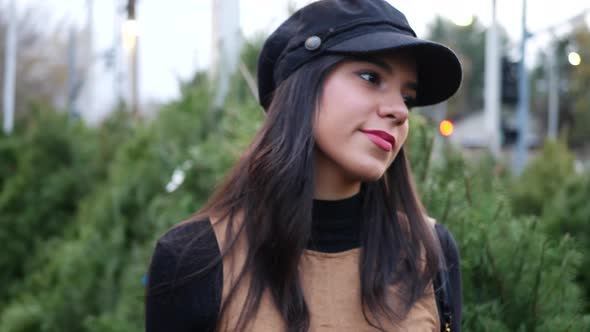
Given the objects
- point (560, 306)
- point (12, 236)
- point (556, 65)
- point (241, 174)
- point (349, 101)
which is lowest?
point (556, 65)

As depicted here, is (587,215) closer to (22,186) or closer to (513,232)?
(513,232)

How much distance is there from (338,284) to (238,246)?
0.25 metres

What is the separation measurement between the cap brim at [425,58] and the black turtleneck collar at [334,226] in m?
0.36

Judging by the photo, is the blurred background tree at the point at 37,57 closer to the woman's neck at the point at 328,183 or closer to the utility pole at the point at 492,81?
the utility pole at the point at 492,81

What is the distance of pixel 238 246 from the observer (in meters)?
2.19

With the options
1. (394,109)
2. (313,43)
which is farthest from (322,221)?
(313,43)

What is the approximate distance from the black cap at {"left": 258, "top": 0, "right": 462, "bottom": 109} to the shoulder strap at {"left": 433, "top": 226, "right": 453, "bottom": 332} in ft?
1.46

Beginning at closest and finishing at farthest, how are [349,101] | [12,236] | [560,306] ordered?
[349,101] → [560,306] → [12,236]

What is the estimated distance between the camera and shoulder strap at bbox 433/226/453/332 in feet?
7.30

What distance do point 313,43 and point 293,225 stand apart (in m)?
0.43

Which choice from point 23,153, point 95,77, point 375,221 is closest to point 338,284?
point 375,221

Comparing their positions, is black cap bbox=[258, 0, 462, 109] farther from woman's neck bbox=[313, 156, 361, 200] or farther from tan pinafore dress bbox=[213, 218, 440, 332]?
tan pinafore dress bbox=[213, 218, 440, 332]

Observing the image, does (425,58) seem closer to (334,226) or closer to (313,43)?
(313,43)

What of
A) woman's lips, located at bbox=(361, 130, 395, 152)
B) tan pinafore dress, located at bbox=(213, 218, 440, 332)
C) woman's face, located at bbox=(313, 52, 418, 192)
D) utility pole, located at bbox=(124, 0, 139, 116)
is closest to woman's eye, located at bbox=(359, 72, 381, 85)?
woman's face, located at bbox=(313, 52, 418, 192)
